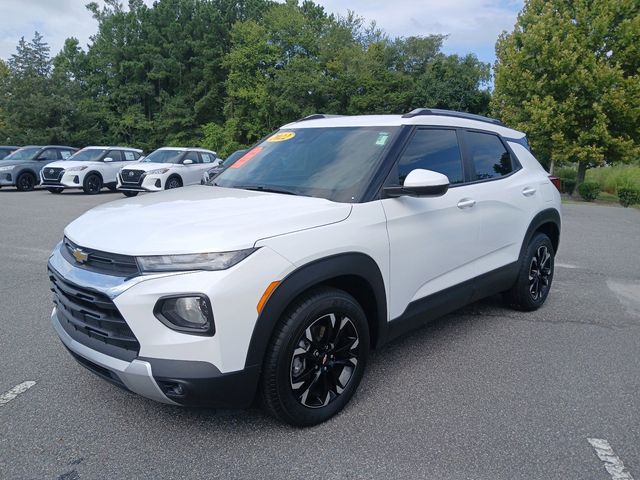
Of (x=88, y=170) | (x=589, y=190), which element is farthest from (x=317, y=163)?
(x=589, y=190)

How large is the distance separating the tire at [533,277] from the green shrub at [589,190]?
17500mm

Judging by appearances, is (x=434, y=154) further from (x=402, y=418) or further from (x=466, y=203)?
(x=402, y=418)

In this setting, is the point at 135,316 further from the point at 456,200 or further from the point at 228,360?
the point at 456,200

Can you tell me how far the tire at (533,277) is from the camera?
4.57 metres

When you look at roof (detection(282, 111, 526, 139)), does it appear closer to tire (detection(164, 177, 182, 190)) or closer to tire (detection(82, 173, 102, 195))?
tire (detection(164, 177, 182, 190))

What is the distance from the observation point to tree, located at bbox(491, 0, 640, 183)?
19203 millimetres

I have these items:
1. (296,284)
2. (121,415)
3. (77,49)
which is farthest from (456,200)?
(77,49)

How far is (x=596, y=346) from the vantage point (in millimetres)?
4027

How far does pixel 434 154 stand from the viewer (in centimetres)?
358

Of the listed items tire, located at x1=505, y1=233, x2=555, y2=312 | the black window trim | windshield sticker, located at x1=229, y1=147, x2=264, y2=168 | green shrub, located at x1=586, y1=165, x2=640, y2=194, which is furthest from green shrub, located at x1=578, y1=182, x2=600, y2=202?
windshield sticker, located at x1=229, y1=147, x2=264, y2=168

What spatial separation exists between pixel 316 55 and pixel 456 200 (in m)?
42.1

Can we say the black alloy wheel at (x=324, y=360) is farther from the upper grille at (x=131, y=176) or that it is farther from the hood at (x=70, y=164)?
the hood at (x=70, y=164)

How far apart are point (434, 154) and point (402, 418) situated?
1.87 metres

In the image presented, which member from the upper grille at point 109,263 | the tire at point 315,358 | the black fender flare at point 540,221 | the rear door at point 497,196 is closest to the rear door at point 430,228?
the rear door at point 497,196
